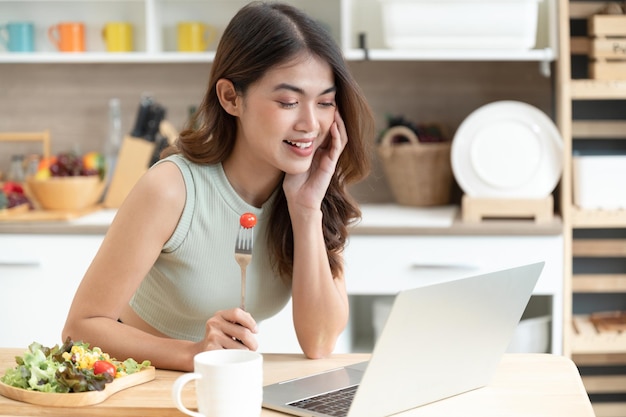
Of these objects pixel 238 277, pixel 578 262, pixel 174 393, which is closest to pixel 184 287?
pixel 238 277

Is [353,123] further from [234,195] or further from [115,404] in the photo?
[115,404]

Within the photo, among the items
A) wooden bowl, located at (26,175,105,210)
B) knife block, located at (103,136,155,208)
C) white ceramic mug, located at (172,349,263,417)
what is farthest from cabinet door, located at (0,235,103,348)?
white ceramic mug, located at (172,349,263,417)

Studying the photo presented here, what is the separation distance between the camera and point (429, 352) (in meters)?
1.20

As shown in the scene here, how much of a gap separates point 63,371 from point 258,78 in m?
0.64

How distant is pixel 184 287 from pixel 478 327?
690mm

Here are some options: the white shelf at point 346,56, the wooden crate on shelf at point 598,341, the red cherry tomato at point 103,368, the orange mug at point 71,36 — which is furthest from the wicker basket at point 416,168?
the red cherry tomato at point 103,368

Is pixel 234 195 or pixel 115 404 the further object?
pixel 234 195

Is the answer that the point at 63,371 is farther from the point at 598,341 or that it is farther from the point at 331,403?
the point at 598,341

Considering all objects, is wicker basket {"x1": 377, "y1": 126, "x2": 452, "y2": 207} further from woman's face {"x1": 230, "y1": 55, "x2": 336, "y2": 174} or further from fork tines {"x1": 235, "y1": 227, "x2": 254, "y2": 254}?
fork tines {"x1": 235, "y1": 227, "x2": 254, "y2": 254}

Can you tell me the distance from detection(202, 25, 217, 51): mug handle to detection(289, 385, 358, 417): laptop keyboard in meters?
2.25

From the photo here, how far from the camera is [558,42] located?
121 inches

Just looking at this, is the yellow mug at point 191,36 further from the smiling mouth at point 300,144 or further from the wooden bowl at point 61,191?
the smiling mouth at point 300,144

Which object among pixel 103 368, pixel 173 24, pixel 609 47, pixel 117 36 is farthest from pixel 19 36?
pixel 103 368

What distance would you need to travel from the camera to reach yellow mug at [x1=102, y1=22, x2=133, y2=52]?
336 cm
